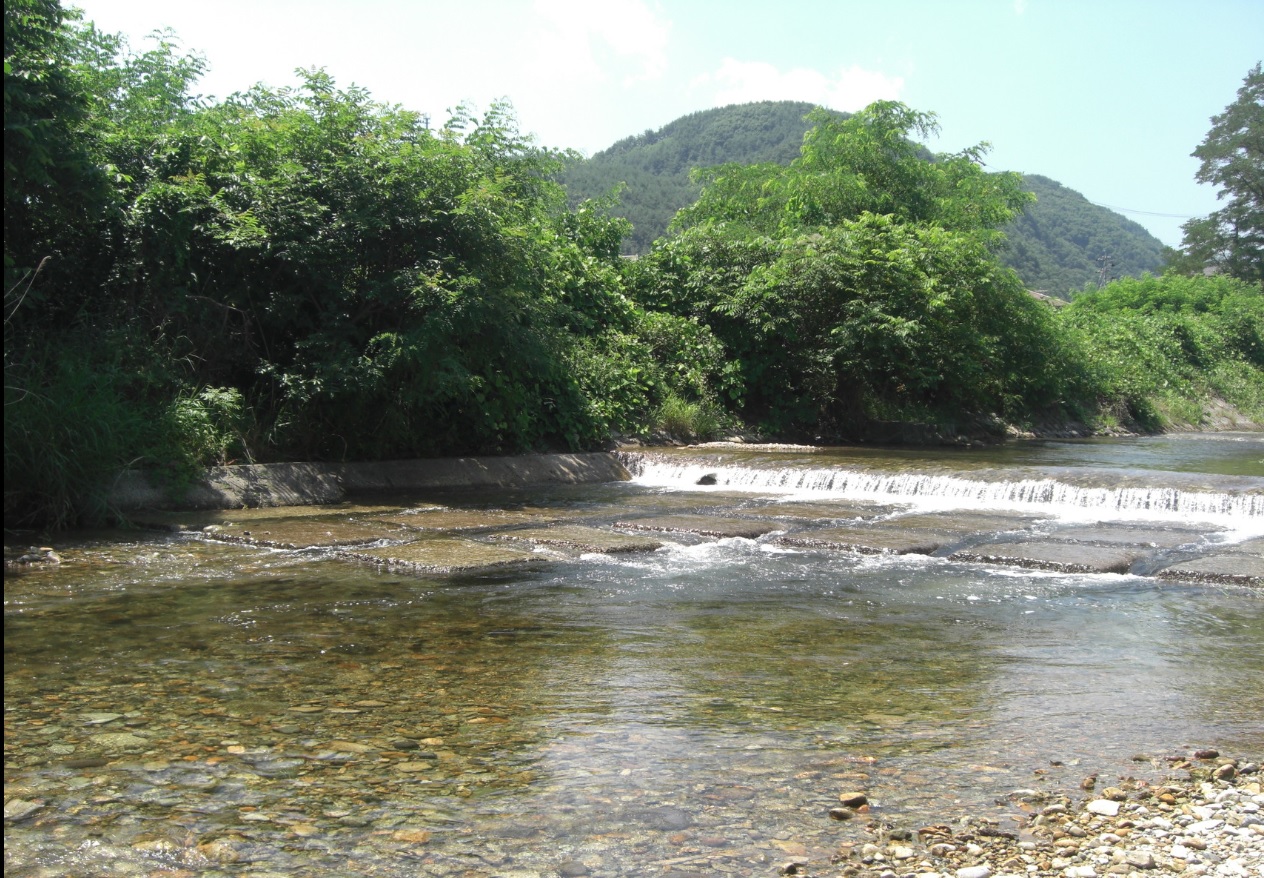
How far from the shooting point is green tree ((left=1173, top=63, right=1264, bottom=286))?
49.5 metres

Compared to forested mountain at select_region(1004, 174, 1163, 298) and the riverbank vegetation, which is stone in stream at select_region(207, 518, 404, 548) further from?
forested mountain at select_region(1004, 174, 1163, 298)

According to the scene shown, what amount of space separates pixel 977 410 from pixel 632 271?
7974 millimetres

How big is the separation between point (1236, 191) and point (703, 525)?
50.8 metres

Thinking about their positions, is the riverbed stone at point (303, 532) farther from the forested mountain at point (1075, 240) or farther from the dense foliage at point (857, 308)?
the forested mountain at point (1075, 240)

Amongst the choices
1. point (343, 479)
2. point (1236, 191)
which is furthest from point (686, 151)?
point (343, 479)

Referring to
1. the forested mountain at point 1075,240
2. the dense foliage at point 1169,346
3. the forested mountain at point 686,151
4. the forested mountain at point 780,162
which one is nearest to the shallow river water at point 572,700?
the dense foliage at point 1169,346

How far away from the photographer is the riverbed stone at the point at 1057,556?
8.24 meters

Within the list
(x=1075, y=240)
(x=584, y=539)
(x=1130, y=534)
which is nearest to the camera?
(x=584, y=539)

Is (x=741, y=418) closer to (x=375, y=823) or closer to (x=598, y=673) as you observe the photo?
(x=598, y=673)

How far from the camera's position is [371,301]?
41.0 ft

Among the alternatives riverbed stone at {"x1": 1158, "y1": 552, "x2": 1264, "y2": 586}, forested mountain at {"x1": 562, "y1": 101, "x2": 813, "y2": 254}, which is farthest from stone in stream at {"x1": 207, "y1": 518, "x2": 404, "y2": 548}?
forested mountain at {"x1": 562, "y1": 101, "x2": 813, "y2": 254}

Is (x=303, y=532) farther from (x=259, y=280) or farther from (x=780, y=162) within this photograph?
(x=780, y=162)

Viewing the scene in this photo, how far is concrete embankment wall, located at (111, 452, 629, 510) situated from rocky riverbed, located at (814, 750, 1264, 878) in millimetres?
8703

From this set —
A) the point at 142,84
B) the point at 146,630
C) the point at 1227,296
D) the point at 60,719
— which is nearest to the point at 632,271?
the point at 142,84
